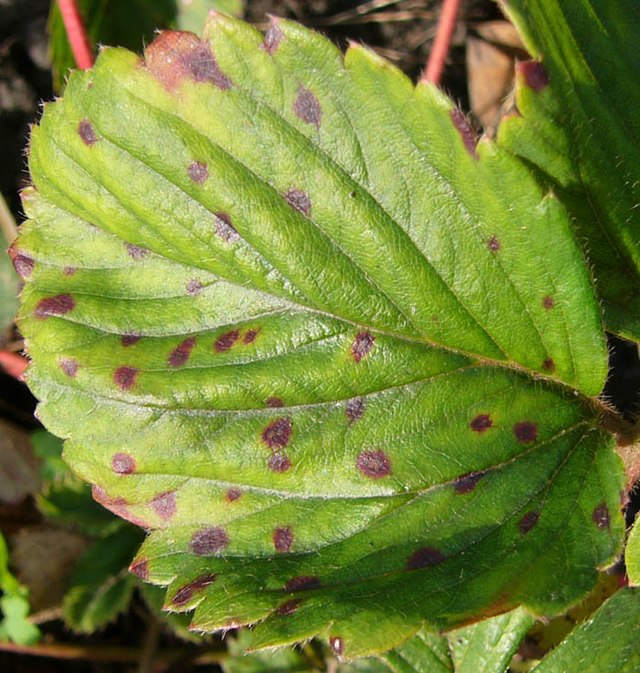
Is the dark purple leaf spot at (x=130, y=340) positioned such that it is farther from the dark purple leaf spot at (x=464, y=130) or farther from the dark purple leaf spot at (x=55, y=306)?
the dark purple leaf spot at (x=464, y=130)

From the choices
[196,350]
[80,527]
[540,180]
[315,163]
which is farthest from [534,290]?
[80,527]

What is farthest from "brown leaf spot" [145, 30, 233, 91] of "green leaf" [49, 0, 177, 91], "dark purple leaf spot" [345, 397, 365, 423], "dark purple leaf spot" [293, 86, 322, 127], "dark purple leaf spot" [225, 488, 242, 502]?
"green leaf" [49, 0, 177, 91]

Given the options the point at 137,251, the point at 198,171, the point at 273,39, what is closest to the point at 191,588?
the point at 137,251

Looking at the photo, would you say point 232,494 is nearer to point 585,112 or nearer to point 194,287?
point 194,287

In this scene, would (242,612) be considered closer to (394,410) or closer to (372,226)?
(394,410)

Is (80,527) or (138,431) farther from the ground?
(138,431)

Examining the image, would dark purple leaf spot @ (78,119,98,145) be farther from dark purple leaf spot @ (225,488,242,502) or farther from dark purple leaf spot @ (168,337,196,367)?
dark purple leaf spot @ (225,488,242,502)
